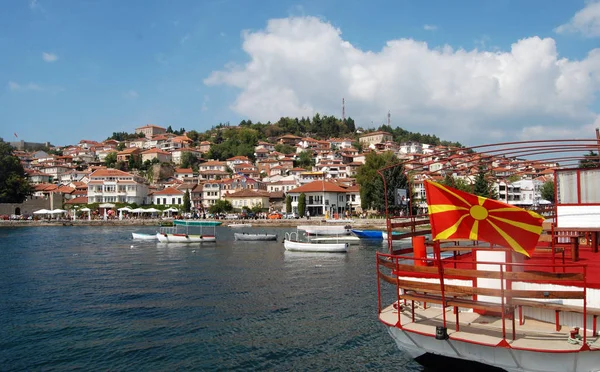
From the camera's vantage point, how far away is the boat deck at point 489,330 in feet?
24.1

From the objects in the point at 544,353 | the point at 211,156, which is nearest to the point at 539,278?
the point at 544,353

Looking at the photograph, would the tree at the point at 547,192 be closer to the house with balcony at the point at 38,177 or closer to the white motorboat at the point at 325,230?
the white motorboat at the point at 325,230

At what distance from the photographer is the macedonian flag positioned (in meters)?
7.37

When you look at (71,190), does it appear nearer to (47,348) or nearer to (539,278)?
(47,348)

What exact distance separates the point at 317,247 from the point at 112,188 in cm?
7200

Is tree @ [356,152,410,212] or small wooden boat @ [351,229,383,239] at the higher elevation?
tree @ [356,152,410,212]

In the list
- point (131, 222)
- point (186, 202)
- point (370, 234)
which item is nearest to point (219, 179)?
point (186, 202)

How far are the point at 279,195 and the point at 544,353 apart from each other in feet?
291

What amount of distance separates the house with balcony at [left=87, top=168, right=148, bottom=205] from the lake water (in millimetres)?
68098

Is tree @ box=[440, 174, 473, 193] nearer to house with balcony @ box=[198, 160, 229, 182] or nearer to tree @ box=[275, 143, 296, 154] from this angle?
house with balcony @ box=[198, 160, 229, 182]

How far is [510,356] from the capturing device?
7555mm

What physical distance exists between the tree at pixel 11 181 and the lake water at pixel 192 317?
234 feet

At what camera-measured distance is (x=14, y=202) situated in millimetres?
92312

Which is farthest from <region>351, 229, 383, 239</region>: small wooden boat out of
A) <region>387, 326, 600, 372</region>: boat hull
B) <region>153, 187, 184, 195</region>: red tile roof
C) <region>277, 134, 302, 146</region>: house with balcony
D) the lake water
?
<region>277, 134, 302, 146</region>: house with balcony
